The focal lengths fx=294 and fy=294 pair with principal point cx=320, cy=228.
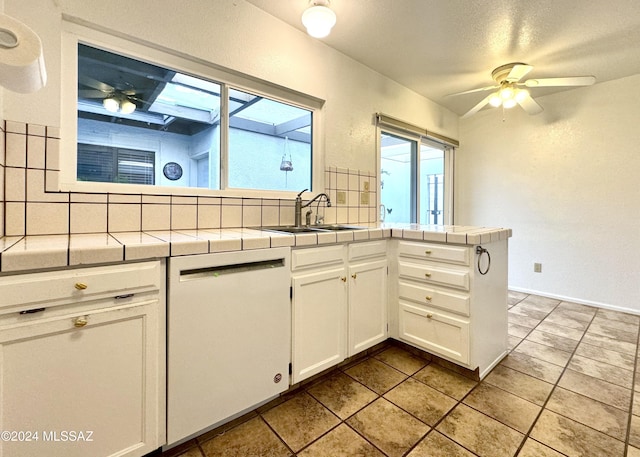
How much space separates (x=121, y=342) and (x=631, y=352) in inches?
121

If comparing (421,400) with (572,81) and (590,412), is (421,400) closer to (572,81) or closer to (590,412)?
(590,412)

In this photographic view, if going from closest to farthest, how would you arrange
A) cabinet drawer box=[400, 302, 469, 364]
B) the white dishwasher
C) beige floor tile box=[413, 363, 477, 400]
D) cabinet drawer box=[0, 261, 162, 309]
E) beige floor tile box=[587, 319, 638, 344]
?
1. cabinet drawer box=[0, 261, 162, 309]
2. the white dishwasher
3. beige floor tile box=[413, 363, 477, 400]
4. cabinet drawer box=[400, 302, 469, 364]
5. beige floor tile box=[587, 319, 638, 344]

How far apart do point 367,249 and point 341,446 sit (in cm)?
104

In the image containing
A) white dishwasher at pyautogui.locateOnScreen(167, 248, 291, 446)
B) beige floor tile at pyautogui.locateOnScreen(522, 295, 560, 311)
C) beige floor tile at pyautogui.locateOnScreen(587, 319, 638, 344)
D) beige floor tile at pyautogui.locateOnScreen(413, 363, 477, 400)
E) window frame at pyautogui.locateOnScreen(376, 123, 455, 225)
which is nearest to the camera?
white dishwasher at pyautogui.locateOnScreen(167, 248, 291, 446)

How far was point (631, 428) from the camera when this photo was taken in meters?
1.34

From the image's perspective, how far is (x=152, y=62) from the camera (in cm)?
162

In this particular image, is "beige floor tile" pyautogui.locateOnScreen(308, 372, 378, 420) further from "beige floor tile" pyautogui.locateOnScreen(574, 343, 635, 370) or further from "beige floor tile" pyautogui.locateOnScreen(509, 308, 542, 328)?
"beige floor tile" pyautogui.locateOnScreen(509, 308, 542, 328)

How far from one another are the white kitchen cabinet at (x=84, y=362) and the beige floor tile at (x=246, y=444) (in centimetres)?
23

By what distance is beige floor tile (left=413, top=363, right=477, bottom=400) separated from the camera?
5.32 ft

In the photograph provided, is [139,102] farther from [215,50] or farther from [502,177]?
[502,177]

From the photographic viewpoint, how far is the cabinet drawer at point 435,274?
1.69 metres

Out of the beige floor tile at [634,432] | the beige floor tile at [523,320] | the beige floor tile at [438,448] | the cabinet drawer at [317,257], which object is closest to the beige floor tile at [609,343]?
the beige floor tile at [523,320]

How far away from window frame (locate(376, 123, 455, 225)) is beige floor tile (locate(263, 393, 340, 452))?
1.92 meters

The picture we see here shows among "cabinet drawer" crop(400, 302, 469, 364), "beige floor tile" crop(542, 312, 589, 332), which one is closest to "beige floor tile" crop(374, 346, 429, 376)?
"cabinet drawer" crop(400, 302, 469, 364)
